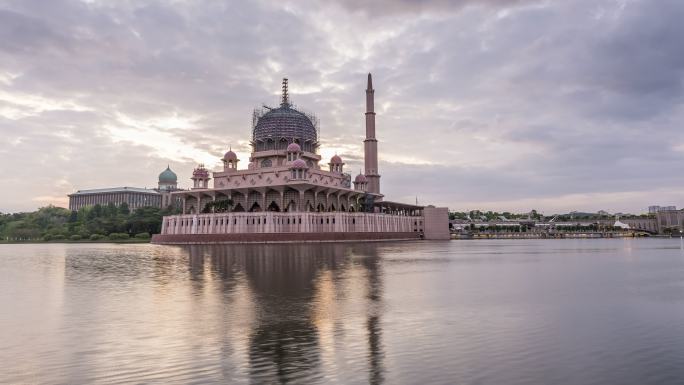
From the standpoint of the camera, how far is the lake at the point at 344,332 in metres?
10.1

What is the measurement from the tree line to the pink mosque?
24.6 meters

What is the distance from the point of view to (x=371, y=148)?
126188 millimetres

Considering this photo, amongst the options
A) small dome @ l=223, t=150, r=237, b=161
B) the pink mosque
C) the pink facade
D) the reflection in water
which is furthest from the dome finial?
the reflection in water

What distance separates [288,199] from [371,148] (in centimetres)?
3202

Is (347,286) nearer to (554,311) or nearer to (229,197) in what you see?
(554,311)

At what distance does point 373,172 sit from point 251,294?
10870cm

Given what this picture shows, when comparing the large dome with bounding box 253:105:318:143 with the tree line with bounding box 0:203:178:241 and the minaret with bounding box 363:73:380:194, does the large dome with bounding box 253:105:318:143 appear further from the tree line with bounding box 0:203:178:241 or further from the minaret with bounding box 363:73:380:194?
the tree line with bounding box 0:203:178:241

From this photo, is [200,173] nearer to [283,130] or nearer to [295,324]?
[283,130]

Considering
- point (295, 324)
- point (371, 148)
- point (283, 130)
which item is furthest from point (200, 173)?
point (295, 324)

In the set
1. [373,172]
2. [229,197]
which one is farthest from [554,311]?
[373,172]

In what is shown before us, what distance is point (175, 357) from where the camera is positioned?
11234 mm

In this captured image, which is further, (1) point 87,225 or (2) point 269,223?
(1) point 87,225

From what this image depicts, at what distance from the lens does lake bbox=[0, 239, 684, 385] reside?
10.1 meters

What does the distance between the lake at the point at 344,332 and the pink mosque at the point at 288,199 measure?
6812cm
